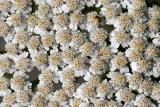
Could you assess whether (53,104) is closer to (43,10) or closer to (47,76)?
(47,76)

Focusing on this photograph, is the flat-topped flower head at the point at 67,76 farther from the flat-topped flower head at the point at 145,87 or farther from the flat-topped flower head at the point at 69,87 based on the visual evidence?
the flat-topped flower head at the point at 145,87

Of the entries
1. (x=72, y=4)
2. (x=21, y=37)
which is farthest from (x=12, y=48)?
(x=72, y=4)

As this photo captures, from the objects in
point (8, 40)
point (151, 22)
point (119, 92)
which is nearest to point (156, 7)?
point (151, 22)

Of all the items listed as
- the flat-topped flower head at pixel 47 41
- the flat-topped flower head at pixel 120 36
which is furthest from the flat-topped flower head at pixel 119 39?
the flat-topped flower head at pixel 47 41

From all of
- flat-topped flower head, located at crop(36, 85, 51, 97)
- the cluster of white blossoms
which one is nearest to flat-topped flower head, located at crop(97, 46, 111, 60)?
the cluster of white blossoms

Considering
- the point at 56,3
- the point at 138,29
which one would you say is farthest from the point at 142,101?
the point at 56,3

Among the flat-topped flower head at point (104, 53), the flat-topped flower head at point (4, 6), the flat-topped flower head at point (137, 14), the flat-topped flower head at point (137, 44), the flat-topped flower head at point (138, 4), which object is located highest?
the flat-topped flower head at point (4, 6)

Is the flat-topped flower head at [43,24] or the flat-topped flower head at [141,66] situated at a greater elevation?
the flat-topped flower head at [43,24]

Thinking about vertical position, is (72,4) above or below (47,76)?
above
